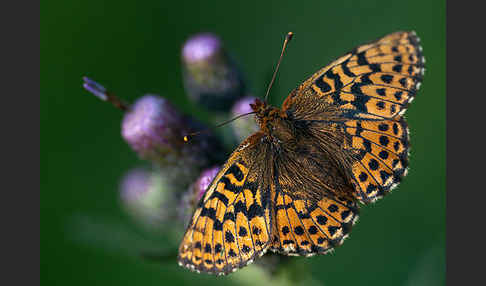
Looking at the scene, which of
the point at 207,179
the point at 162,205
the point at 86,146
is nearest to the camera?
the point at 207,179

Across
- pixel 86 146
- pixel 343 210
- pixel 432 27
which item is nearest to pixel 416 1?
pixel 432 27

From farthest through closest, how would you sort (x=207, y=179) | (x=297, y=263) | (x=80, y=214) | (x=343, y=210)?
(x=80, y=214) → (x=297, y=263) → (x=207, y=179) → (x=343, y=210)

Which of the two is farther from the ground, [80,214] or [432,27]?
[432,27]

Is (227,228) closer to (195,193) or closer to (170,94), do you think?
(195,193)

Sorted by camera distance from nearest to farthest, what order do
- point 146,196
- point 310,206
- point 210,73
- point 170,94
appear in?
1. point 310,206
2. point 210,73
3. point 146,196
4. point 170,94

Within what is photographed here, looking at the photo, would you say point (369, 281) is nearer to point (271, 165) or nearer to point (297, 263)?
point (297, 263)

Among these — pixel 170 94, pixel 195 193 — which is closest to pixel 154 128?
pixel 195 193
